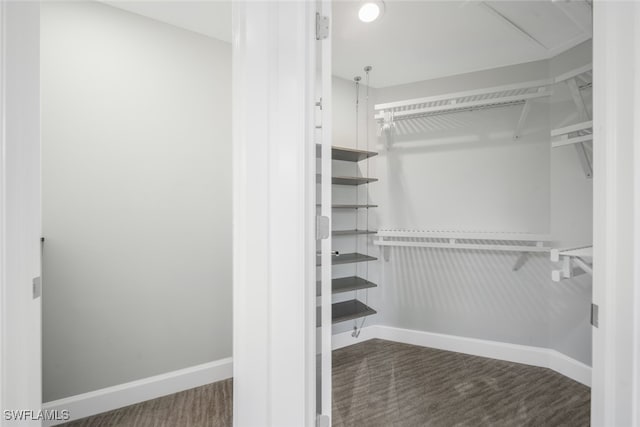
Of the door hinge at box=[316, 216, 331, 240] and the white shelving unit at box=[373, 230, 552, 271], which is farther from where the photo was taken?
the white shelving unit at box=[373, 230, 552, 271]

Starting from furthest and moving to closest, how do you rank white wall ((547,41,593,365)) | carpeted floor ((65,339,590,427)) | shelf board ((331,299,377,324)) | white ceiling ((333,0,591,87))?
shelf board ((331,299,377,324)), white wall ((547,41,593,365)), white ceiling ((333,0,591,87)), carpeted floor ((65,339,590,427))

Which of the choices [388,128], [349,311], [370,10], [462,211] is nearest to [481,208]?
[462,211]

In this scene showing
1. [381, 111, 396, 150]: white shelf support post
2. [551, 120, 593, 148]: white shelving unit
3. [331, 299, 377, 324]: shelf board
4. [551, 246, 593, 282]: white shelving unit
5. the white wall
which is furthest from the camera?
[381, 111, 396, 150]: white shelf support post

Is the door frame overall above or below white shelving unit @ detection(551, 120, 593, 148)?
below

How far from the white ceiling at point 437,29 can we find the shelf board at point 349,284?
1715 mm

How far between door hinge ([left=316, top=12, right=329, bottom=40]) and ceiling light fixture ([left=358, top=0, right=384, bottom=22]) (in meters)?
0.80

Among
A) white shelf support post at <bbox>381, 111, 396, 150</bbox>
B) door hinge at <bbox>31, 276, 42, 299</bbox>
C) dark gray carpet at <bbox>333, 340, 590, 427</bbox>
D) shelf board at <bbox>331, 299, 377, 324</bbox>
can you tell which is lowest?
dark gray carpet at <bbox>333, 340, 590, 427</bbox>

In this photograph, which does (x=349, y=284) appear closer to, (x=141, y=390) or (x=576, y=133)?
(x=141, y=390)

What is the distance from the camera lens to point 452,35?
2035 mm

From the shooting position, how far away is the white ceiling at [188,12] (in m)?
1.74

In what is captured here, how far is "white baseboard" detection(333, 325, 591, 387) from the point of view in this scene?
2062 millimetres

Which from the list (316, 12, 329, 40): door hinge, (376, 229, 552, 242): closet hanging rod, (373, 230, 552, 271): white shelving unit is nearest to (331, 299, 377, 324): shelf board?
(373, 230, 552, 271): white shelving unit

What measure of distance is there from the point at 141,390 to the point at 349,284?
4.93ft

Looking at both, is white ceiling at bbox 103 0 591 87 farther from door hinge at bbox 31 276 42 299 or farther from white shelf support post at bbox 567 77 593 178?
door hinge at bbox 31 276 42 299
